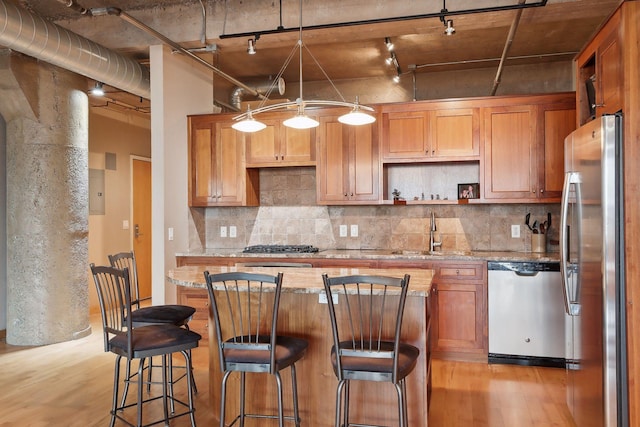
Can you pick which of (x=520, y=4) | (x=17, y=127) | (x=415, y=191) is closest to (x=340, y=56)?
(x=415, y=191)

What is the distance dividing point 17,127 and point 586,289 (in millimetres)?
5204

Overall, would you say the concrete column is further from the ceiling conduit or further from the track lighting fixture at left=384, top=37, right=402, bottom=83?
the track lighting fixture at left=384, top=37, right=402, bottom=83

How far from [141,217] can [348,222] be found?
3928 mm


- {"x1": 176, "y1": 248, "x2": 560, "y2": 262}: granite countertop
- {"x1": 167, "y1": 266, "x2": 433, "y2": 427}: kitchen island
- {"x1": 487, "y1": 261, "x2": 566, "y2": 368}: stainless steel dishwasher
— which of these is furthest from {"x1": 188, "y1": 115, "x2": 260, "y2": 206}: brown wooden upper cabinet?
{"x1": 487, "y1": 261, "x2": 566, "y2": 368}: stainless steel dishwasher

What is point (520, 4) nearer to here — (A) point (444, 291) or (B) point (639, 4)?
(B) point (639, 4)

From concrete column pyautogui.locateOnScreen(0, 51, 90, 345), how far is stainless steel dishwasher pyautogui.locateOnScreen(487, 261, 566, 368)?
421 cm

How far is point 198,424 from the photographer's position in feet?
10.0

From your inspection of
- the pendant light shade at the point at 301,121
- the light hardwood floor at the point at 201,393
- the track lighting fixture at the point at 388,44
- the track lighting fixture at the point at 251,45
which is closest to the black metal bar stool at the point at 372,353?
the light hardwood floor at the point at 201,393

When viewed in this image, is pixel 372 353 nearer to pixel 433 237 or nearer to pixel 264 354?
pixel 264 354

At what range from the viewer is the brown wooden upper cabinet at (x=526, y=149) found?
4434mm

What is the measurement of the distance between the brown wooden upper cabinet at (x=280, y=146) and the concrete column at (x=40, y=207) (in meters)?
1.92

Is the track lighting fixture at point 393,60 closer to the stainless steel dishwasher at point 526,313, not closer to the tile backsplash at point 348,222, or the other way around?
the tile backsplash at point 348,222

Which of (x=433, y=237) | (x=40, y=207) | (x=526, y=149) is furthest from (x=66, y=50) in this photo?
(x=526, y=149)

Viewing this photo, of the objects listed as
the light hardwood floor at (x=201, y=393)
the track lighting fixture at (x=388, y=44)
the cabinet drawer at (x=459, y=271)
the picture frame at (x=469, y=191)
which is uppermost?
the track lighting fixture at (x=388, y=44)
